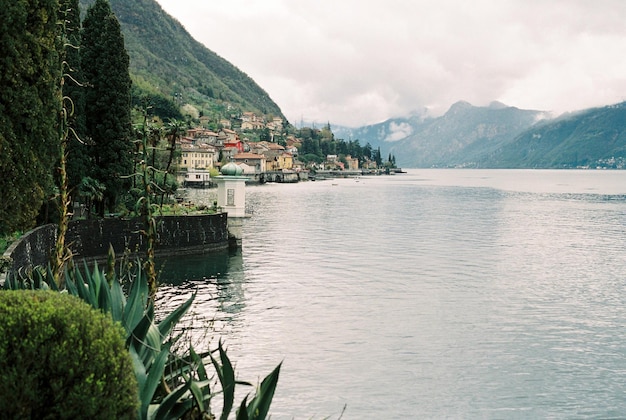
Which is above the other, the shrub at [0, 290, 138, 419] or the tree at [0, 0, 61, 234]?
the tree at [0, 0, 61, 234]

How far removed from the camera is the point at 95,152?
27.7 meters

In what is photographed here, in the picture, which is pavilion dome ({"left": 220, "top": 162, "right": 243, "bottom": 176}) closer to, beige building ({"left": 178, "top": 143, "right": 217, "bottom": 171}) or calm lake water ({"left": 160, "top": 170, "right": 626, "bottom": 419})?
calm lake water ({"left": 160, "top": 170, "right": 626, "bottom": 419})

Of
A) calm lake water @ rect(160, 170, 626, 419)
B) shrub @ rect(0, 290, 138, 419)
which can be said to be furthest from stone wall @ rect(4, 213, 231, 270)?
shrub @ rect(0, 290, 138, 419)

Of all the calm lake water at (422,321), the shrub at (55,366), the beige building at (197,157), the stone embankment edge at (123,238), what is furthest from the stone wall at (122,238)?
the beige building at (197,157)

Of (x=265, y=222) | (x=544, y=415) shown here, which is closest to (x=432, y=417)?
(x=544, y=415)

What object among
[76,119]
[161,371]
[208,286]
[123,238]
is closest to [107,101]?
[76,119]

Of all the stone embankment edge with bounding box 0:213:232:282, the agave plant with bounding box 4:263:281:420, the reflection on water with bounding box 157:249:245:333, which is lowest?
the reflection on water with bounding box 157:249:245:333

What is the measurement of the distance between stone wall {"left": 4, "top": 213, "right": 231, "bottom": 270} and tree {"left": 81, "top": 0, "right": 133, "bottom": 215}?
240 cm

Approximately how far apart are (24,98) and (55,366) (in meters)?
11.4

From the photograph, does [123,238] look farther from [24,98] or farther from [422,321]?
[422,321]

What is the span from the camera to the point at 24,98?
13.6 m

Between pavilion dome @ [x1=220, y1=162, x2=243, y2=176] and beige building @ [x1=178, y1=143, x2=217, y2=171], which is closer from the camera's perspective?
pavilion dome @ [x1=220, y1=162, x2=243, y2=176]

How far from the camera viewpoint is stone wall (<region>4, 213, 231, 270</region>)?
803 inches

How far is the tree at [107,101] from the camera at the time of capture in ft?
90.7
